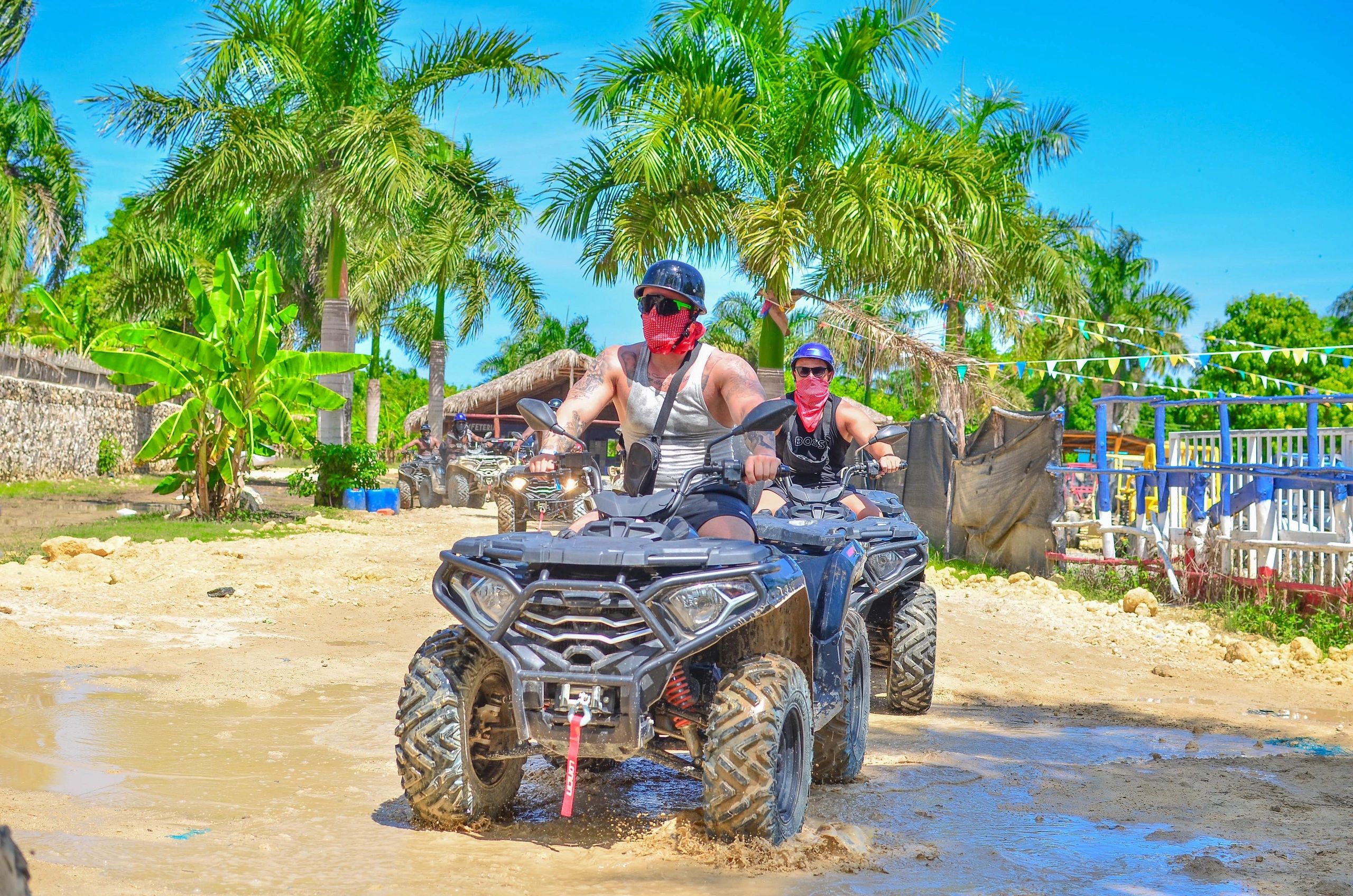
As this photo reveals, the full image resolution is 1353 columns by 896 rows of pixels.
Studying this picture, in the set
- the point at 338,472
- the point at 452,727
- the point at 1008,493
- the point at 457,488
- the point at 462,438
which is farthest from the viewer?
the point at 462,438

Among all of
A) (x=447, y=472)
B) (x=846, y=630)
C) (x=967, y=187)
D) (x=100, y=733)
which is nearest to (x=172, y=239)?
(x=447, y=472)

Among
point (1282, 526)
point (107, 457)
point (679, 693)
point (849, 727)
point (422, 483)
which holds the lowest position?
point (849, 727)

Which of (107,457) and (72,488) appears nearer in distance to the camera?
(72,488)

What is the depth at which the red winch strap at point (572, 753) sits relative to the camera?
364 cm

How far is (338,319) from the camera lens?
22344 millimetres

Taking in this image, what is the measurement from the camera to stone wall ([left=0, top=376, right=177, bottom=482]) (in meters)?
22.3

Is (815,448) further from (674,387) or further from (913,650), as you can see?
(674,387)

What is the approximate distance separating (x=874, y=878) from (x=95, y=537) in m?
11.3

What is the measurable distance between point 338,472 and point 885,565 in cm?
1530

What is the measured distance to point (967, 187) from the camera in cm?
1750

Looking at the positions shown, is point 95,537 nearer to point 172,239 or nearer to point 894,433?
point 894,433

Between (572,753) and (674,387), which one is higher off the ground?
(674,387)

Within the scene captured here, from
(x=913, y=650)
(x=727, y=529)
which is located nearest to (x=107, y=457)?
(x=913, y=650)

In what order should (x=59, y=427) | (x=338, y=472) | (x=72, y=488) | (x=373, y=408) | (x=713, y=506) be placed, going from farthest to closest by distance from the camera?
(x=373, y=408) → (x=59, y=427) → (x=72, y=488) → (x=338, y=472) → (x=713, y=506)
